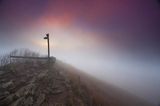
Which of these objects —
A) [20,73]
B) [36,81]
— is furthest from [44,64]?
[36,81]

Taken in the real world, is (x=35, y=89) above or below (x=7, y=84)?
below

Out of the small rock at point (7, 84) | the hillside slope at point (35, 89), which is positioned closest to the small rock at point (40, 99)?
the hillside slope at point (35, 89)

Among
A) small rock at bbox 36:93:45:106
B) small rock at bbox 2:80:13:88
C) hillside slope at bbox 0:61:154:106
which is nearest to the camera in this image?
small rock at bbox 36:93:45:106

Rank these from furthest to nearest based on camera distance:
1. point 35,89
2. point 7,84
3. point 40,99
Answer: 1. point 7,84
2. point 35,89
3. point 40,99

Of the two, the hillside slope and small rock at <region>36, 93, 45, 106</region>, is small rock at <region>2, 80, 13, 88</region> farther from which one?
small rock at <region>36, 93, 45, 106</region>

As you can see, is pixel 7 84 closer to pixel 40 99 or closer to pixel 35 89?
pixel 35 89

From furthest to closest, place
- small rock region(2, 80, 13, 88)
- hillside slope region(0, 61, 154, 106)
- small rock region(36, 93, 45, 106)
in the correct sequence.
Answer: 1. small rock region(2, 80, 13, 88)
2. hillside slope region(0, 61, 154, 106)
3. small rock region(36, 93, 45, 106)

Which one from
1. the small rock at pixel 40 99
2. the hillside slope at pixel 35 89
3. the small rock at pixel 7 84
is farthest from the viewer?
the small rock at pixel 7 84

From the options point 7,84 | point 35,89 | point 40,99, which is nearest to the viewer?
point 40,99

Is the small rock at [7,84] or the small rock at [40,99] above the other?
the small rock at [7,84]

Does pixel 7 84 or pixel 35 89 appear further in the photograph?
pixel 7 84

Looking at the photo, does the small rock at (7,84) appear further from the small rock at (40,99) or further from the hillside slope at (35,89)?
the small rock at (40,99)

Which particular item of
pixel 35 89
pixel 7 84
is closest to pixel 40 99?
pixel 35 89

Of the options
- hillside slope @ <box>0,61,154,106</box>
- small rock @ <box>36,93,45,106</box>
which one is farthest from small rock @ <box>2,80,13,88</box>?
small rock @ <box>36,93,45,106</box>
